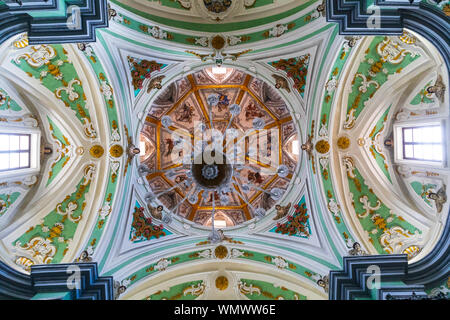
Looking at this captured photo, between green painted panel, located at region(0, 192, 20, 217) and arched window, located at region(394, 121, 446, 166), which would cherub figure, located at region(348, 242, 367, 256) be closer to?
arched window, located at region(394, 121, 446, 166)

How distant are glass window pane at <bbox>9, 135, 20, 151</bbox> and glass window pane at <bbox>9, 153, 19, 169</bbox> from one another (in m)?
0.19

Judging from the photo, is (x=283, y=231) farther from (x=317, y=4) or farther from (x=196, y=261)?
(x=317, y=4)

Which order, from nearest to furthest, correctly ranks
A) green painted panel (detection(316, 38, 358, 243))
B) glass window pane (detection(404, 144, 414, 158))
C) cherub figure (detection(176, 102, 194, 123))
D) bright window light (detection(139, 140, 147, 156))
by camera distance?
green painted panel (detection(316, 38, 358, 243)) < glass window pane (detection(404, 144, 414, 158)) < bright window light (detection(139, 140, 147, 156)) < cherub figure (detection(176, 102, 194, 123))

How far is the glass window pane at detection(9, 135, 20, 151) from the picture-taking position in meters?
9.61

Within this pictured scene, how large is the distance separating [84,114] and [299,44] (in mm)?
7678

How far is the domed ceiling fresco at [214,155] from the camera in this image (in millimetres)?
9344

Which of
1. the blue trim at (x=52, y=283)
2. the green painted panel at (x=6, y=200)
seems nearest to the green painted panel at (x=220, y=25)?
the green painted panel at (x=6, y=200)

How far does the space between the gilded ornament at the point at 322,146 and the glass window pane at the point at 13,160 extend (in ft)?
33.0

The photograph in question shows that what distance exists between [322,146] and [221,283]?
21.0 feet

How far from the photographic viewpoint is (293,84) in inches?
445

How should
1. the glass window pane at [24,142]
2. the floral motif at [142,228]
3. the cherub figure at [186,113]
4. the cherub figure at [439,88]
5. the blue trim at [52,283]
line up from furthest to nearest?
the cherub figure at [186,113], the floral motif at [142,228], the glass window pane at [24,142], the blue trim at [52,283], the cherub figure at [439,88]

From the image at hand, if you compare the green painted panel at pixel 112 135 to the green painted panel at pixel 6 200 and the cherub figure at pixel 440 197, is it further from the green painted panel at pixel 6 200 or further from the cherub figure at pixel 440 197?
the cherub figure at pixel 440 197

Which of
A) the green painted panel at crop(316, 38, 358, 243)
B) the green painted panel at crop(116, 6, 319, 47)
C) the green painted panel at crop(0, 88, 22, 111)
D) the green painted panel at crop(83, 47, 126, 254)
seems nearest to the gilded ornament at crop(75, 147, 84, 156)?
the green painted panel at crop(83, 47, 126, 254)
